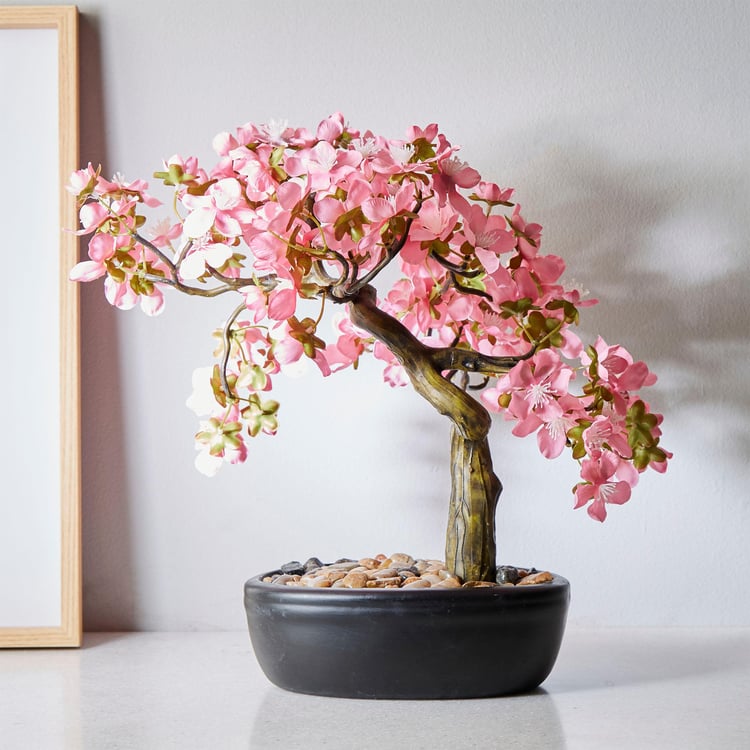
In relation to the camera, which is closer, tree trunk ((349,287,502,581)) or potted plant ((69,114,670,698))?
potted plant ((69,114,670,698))

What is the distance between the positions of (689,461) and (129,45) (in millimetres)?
989

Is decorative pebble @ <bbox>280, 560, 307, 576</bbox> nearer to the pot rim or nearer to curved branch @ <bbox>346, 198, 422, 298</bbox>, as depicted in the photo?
the pot rim

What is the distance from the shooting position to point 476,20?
1.48 m

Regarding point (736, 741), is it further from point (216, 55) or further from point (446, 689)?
point (216, 55)

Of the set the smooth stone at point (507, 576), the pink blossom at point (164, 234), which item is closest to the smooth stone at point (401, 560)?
the smooth stone at point (507, 576)

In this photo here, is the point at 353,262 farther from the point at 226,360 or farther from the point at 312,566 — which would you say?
the point at 312,566

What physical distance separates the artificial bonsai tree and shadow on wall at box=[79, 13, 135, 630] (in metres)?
0.31

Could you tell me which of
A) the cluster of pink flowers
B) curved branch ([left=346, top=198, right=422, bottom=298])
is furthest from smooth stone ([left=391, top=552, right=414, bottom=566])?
curved branch ([left=346, top=198, right=422, bottom=298])

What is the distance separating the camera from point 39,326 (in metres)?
1.43

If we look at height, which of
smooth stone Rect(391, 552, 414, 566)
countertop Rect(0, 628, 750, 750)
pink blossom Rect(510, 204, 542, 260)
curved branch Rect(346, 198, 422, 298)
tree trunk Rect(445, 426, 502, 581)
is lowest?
countertop Rect(0, 628, 750, 750)

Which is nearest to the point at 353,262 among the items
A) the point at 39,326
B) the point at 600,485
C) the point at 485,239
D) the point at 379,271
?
the point at 379,271

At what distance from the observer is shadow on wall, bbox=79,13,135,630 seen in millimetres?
1467

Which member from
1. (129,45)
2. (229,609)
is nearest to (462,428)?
(229,609)

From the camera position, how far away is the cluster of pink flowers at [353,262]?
1.01m
